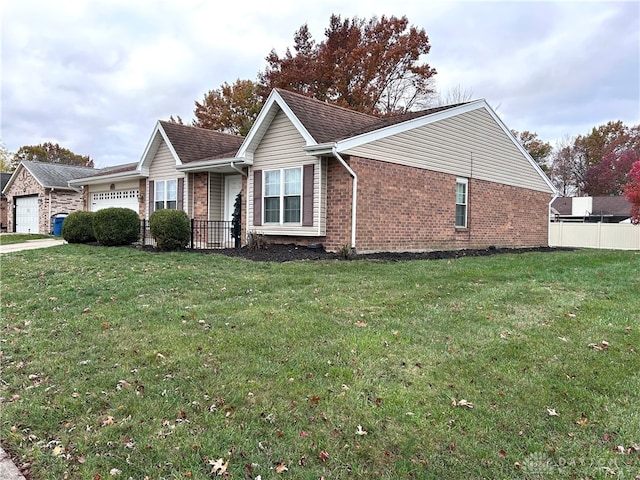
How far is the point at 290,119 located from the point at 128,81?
11.9 m

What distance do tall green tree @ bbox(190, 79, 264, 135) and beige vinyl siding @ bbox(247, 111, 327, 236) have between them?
2183 cm

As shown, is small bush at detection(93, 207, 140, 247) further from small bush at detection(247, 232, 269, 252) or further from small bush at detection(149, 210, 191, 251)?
small bush at detection(247, 232, 269, 252)

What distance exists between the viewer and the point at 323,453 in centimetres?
283

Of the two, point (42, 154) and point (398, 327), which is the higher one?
point (42, 154)

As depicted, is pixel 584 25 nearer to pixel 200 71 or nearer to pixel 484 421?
pixel 484 421

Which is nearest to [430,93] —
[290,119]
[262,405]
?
[290,119]

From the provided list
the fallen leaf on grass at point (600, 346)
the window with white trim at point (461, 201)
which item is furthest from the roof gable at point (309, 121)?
the fallen leaf on grass at point (600, 346)

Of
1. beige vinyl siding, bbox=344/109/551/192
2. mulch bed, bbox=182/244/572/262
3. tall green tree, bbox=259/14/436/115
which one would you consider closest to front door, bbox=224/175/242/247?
mulch bed, bbox=182/244/572/262

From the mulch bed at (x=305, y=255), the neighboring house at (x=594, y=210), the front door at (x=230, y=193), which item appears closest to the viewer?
the mulch bed at (x=305, y=255)

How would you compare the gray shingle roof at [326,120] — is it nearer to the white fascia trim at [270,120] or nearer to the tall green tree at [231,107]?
the white fascia trim at [270,120]

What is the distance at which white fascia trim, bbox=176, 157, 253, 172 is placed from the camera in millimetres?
12706

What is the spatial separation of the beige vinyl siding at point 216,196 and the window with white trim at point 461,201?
8.03 metres

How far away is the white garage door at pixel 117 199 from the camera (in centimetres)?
1859

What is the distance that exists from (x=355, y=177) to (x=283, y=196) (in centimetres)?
233
